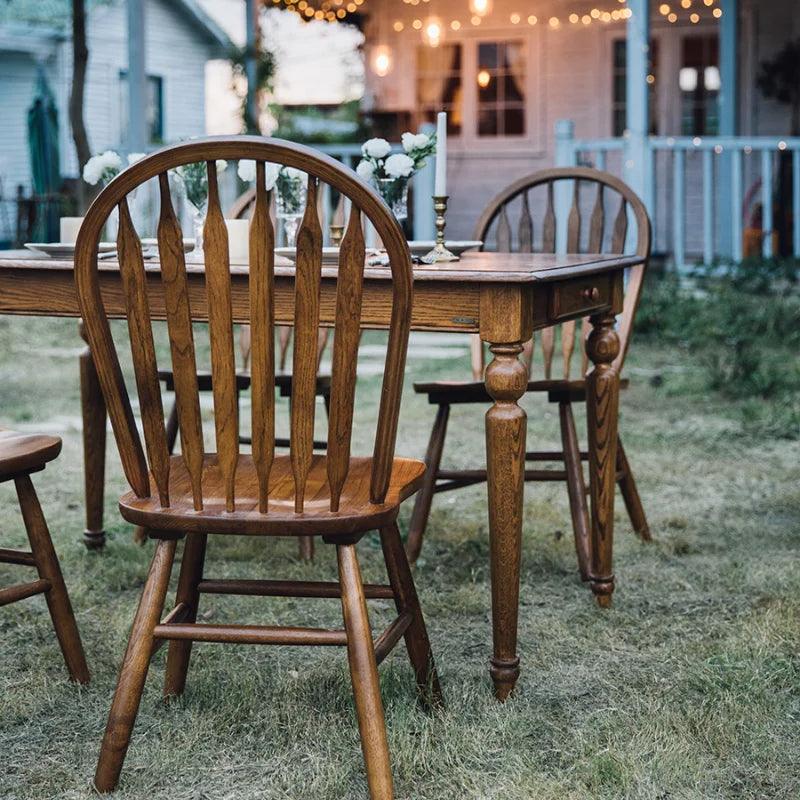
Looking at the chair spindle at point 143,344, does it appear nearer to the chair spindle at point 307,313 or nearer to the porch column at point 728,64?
the chair spindle at point 307,313

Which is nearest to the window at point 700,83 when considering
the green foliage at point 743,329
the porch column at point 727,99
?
the porch column at point 727,99

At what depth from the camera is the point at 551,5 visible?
34.7 feet

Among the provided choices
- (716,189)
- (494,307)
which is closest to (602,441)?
(494,307)

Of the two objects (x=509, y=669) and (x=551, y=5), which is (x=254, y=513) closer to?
(x=509, y=669)

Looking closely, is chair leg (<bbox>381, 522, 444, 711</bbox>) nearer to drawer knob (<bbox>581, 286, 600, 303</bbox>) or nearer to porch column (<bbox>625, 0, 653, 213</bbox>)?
drawer knob (<bbox>581, 286, 600, 303</bbox>)

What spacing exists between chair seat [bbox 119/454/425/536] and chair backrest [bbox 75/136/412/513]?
0.07ft

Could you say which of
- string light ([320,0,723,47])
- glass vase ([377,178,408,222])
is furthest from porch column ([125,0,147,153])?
glass vase ([377,178,408,222])

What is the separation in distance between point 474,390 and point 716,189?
7.84 metres

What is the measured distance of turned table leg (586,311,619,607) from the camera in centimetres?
267

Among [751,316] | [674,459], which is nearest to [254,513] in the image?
[674,459]

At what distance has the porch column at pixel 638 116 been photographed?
760 cm

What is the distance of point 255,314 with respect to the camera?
68.3 inches

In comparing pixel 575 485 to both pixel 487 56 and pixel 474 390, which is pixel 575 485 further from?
pixel 487 56

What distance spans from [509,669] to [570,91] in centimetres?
913
